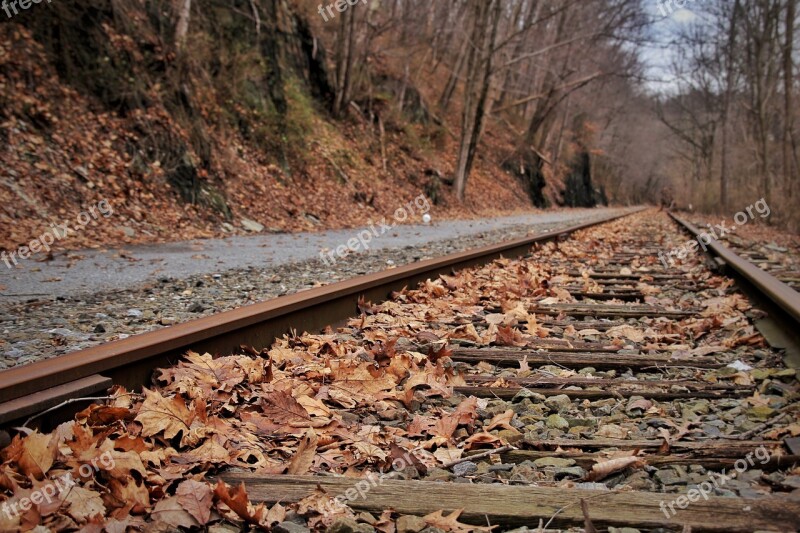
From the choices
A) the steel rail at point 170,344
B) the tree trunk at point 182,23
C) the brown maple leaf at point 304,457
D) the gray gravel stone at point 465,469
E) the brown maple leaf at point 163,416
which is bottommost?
the gray gravel stone at point 465,469

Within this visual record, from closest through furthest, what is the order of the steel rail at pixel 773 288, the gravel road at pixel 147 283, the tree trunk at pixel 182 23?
1. the steel rail at pixel 773 288
2. the gravel road at pixel 147 283
3. the tree trunk at pixel 182 23

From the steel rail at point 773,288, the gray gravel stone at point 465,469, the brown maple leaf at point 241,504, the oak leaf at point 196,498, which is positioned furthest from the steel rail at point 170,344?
the steel rail at point 773,288

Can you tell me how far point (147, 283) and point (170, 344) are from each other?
306cm

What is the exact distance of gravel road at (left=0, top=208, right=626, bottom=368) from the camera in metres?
3.92

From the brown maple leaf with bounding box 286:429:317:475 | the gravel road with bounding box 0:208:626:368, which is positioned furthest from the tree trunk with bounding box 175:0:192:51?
the brown maple leaf with bounding box 286:429:317:475

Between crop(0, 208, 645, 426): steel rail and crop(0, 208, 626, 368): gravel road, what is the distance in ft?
2.72

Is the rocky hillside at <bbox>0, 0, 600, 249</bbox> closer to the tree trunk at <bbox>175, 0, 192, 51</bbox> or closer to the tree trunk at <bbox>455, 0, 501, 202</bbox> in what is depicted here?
the tree trunk at <bbox>175, 0, 192, 51</bbox>

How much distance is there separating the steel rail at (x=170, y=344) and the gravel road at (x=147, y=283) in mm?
830

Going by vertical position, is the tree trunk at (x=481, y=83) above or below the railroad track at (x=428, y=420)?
above

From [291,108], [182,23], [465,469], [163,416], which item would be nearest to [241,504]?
[163,416]

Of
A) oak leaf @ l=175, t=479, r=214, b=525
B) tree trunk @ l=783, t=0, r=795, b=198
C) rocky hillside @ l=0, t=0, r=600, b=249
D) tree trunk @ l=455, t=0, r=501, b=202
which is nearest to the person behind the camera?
oak leaf @ l=175, t=479, r=214, b=525

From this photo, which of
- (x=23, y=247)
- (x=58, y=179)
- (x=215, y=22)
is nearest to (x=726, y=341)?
(x=23, y=247)

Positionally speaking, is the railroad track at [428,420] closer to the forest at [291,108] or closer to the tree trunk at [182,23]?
the forest at [291,108]

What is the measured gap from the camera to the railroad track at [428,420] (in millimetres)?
1800
